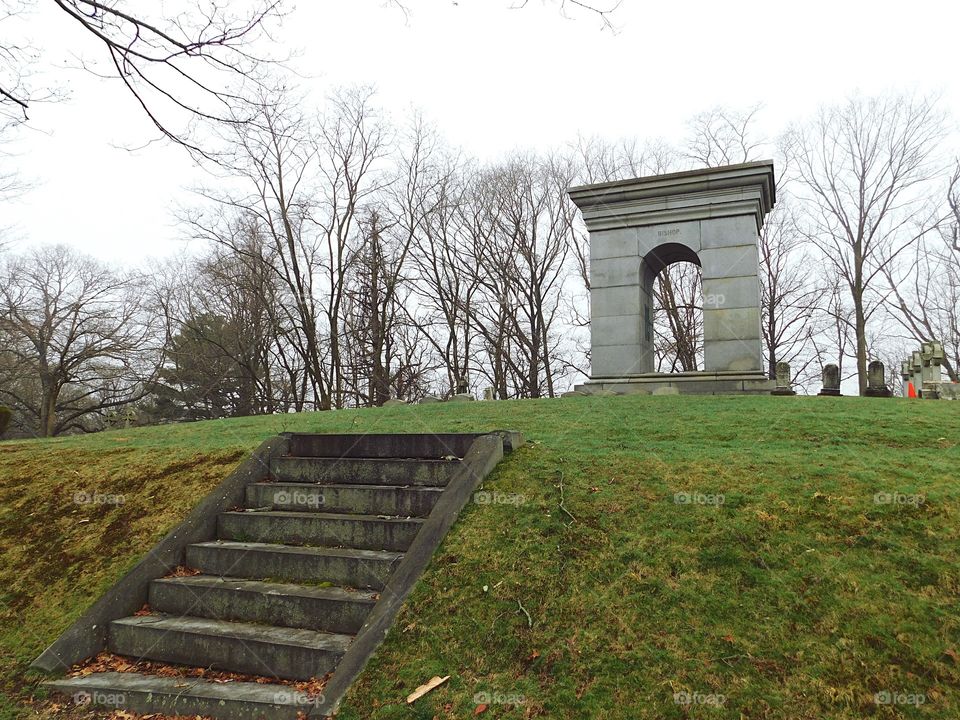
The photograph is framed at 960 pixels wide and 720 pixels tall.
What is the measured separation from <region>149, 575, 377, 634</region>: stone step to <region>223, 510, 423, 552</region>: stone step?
1.72ft

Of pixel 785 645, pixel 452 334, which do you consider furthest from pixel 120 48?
pixel 452 334

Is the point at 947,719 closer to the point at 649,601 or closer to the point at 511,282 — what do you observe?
the point at 649,601

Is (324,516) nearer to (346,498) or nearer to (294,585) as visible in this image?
(346,498)

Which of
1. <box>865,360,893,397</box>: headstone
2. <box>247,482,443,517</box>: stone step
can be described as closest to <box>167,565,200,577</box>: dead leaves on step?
<box>247,482,443,517</box>: stone step

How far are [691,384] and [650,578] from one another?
955 cm

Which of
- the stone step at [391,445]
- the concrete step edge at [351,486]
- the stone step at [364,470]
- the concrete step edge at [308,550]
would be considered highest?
the stone step at [391,445]

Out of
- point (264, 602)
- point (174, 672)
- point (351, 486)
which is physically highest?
point (351, 486)

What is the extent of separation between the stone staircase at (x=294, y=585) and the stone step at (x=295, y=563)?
0.01 m

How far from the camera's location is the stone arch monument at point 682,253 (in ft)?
43.4

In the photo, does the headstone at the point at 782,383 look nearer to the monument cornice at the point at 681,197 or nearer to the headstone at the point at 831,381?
the headstone at the point at 831,381

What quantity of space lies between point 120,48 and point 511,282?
88.3 feet

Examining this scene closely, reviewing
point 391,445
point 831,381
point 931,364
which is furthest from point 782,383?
point 391,445

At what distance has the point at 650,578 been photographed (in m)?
4.23

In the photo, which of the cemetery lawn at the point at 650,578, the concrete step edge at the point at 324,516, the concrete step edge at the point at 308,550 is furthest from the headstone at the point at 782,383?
the concrete step edge at the point at 308,550
